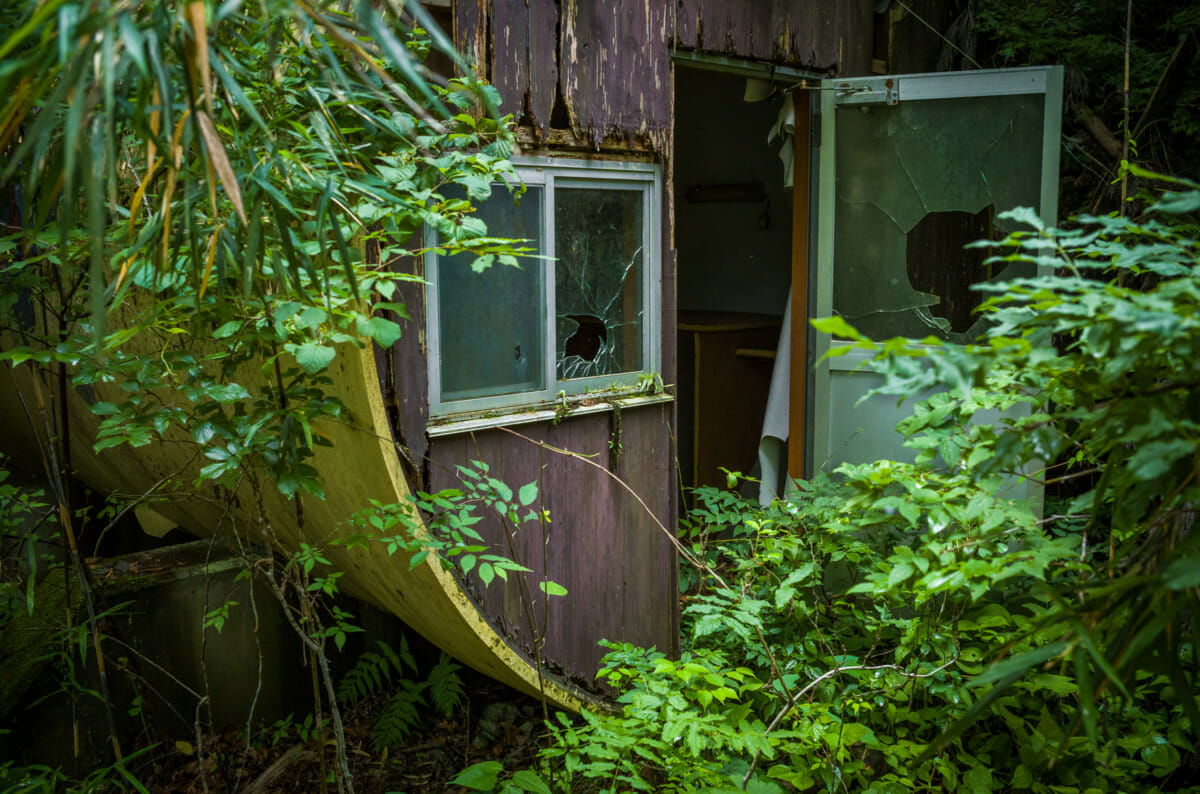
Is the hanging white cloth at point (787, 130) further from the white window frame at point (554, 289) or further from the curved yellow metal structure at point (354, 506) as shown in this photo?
the curved yellow metal structure at point (354, 506)

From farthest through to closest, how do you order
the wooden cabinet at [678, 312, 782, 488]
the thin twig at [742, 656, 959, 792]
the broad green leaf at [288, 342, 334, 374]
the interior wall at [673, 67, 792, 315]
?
1. the interior wall at [673, 67, 792, 315]
2. the wooden cabinet at [678, 312, 782, 488]
3. the thin twig at [742, 656, 959, 792]
4. the broad green leaf at [288, 342, 334, 374]

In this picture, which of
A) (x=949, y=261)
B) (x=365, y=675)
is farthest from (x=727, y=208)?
(x=365, y=675)

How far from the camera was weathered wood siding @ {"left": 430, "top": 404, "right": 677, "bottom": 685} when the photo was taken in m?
3.18

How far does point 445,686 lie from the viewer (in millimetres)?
3717

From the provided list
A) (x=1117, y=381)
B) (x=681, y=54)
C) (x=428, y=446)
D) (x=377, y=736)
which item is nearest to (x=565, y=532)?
(x=428, y=446)

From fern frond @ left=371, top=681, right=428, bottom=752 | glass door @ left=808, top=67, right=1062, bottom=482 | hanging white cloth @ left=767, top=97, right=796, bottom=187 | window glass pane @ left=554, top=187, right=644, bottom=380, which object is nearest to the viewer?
window glass pane @ left=554, top=187, right=644, bottom=380

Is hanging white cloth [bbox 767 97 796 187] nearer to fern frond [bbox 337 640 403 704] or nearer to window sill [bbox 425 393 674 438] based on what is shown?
window sill [bbox 425 393 674 438]

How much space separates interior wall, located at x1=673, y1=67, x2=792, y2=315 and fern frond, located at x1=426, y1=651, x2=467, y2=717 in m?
3.88

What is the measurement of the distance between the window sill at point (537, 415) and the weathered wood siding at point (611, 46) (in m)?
0.97

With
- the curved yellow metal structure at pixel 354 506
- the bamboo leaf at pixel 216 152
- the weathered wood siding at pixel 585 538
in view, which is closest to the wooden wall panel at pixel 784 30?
the weathered wood siding at pixel 585 538

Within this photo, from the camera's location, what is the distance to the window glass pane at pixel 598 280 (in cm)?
341

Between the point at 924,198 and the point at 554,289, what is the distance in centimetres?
187

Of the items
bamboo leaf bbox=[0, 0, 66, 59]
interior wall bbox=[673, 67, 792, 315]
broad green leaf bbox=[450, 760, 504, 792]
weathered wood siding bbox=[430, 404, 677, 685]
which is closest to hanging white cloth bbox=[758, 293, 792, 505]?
weathered wood siding bbox=[430, 404, 677, 685]

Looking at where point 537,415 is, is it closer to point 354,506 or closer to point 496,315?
point 496,315
